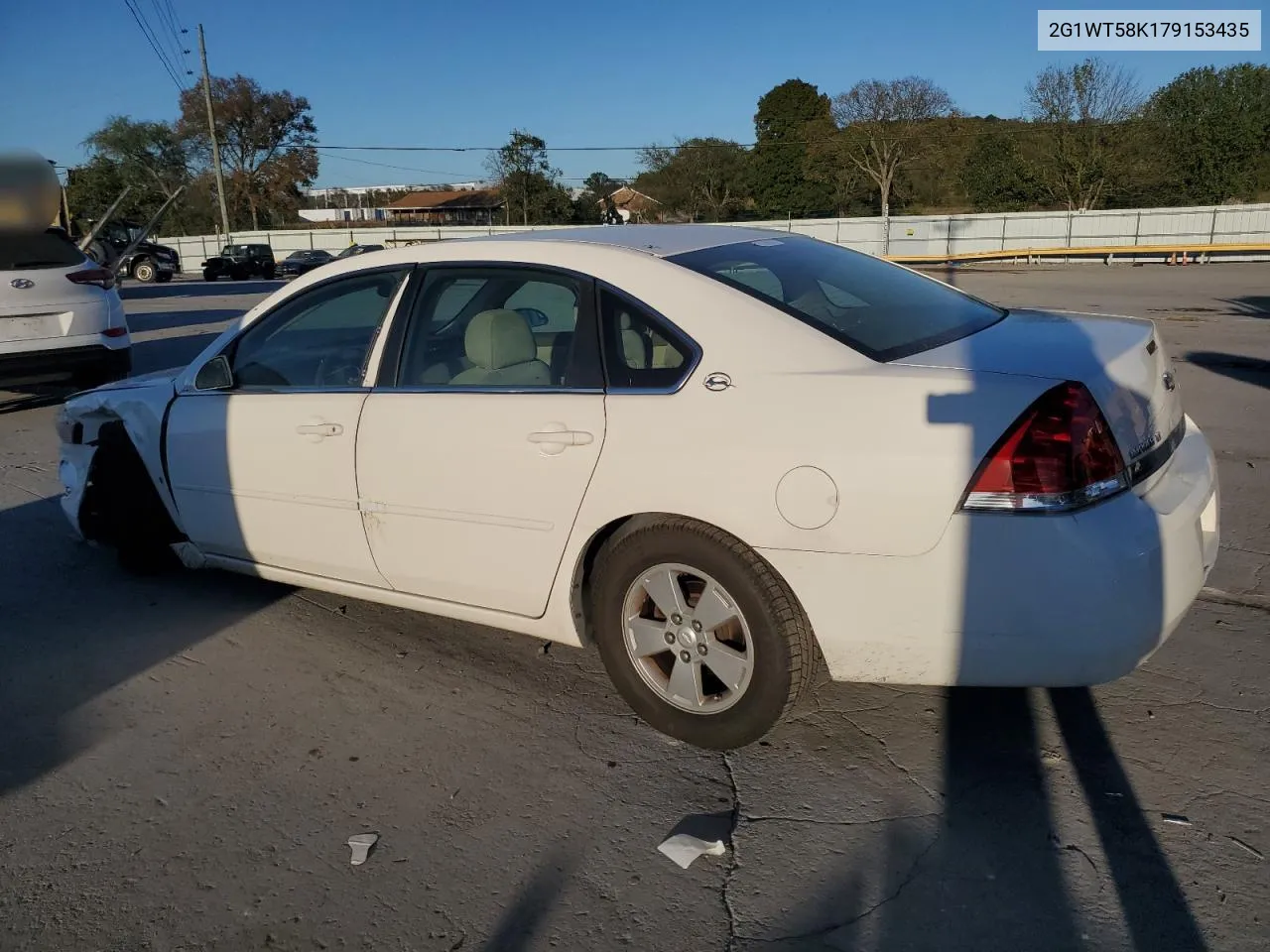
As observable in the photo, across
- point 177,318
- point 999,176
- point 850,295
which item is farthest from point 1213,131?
point 850,295

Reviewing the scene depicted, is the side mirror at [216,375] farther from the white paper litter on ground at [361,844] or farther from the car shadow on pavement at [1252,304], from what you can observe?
the car shadow on pavement at [1252,304]

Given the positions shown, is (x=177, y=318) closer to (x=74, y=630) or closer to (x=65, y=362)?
(x=65, y=362)

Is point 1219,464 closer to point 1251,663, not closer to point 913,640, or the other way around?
point 1251,663

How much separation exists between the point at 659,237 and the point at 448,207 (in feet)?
276

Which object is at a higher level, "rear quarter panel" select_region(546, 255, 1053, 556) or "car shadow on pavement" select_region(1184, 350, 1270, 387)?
"rear quarter panel" select_region(546, 255, 1053, 556)

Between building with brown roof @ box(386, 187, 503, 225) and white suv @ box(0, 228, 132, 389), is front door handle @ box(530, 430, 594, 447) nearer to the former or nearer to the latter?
white suv @ box(0, 228, 132, 389)

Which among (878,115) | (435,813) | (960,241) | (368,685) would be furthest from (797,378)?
(878,115)

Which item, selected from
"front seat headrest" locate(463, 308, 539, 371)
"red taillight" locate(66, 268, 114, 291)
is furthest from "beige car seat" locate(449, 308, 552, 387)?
"red taillight" locate(66, 268, 114, 291)

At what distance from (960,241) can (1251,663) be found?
38829 millimetres

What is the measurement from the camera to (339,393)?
3711 mm

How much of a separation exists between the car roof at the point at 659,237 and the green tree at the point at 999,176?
47.9m

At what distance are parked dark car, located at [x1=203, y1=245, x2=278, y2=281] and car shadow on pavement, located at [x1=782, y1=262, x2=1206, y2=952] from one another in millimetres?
42546

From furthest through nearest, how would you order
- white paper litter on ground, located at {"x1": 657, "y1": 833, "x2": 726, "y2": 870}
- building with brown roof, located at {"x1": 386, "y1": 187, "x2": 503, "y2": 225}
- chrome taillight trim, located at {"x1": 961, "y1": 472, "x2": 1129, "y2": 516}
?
building with brown roof, located at {"x1": 386, "y1": 187, "x2": 503, "y2": 225} → white paper litter on ground, located at {"x1": 657, "y1": 833, "x2": 726, "y2": 870} → chrome taillight trim, located at {"x1": 961, "y1": 472, "x2": 1129, "y2": 516}

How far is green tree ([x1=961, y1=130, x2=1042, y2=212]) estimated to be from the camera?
47344mm
